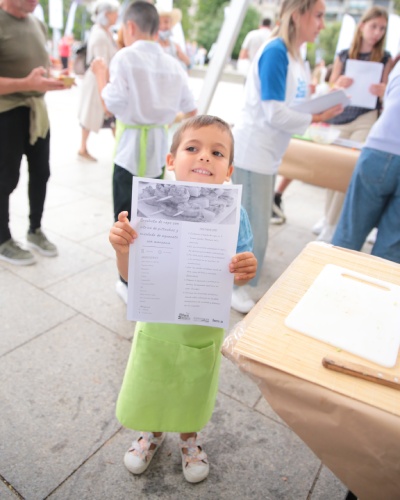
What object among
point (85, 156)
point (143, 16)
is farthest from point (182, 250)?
point (85, 156)

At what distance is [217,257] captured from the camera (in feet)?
3.14

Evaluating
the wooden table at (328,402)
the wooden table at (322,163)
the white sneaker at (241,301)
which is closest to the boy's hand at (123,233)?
the wooden table at (328,402)

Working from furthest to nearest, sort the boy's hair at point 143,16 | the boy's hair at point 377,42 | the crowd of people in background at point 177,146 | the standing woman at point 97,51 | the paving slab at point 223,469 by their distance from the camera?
1. the standing woman at point 97,51
2. the boy's hair at point 377,42
3. the boy's hair at point 143,16
4. the paving slab at point 223,469
5. the crowd of people in background at point 177,146

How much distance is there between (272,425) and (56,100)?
9.10m

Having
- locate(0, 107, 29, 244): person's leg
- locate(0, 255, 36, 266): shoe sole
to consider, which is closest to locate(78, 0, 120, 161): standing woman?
locate(0, 107, 29, 244): person's leg

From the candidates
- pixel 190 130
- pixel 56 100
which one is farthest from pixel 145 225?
pixel 56 100

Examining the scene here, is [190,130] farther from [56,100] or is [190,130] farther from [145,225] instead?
[56,100]

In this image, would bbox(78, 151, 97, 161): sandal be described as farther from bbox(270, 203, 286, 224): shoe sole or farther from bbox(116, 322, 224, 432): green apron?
bbox(116, 322, 224, 432): green apron

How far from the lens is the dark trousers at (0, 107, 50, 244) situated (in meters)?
2.37

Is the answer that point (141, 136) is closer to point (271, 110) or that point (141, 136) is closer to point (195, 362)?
point (271, 110)

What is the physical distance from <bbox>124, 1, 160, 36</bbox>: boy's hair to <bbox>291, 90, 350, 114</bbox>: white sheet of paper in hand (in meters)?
0.94

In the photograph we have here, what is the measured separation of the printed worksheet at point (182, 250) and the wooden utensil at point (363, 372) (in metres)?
0.32

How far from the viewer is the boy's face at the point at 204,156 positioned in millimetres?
1152

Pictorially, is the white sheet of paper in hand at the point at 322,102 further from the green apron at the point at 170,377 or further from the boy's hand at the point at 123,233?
the boy's hand at the point at 123,233
